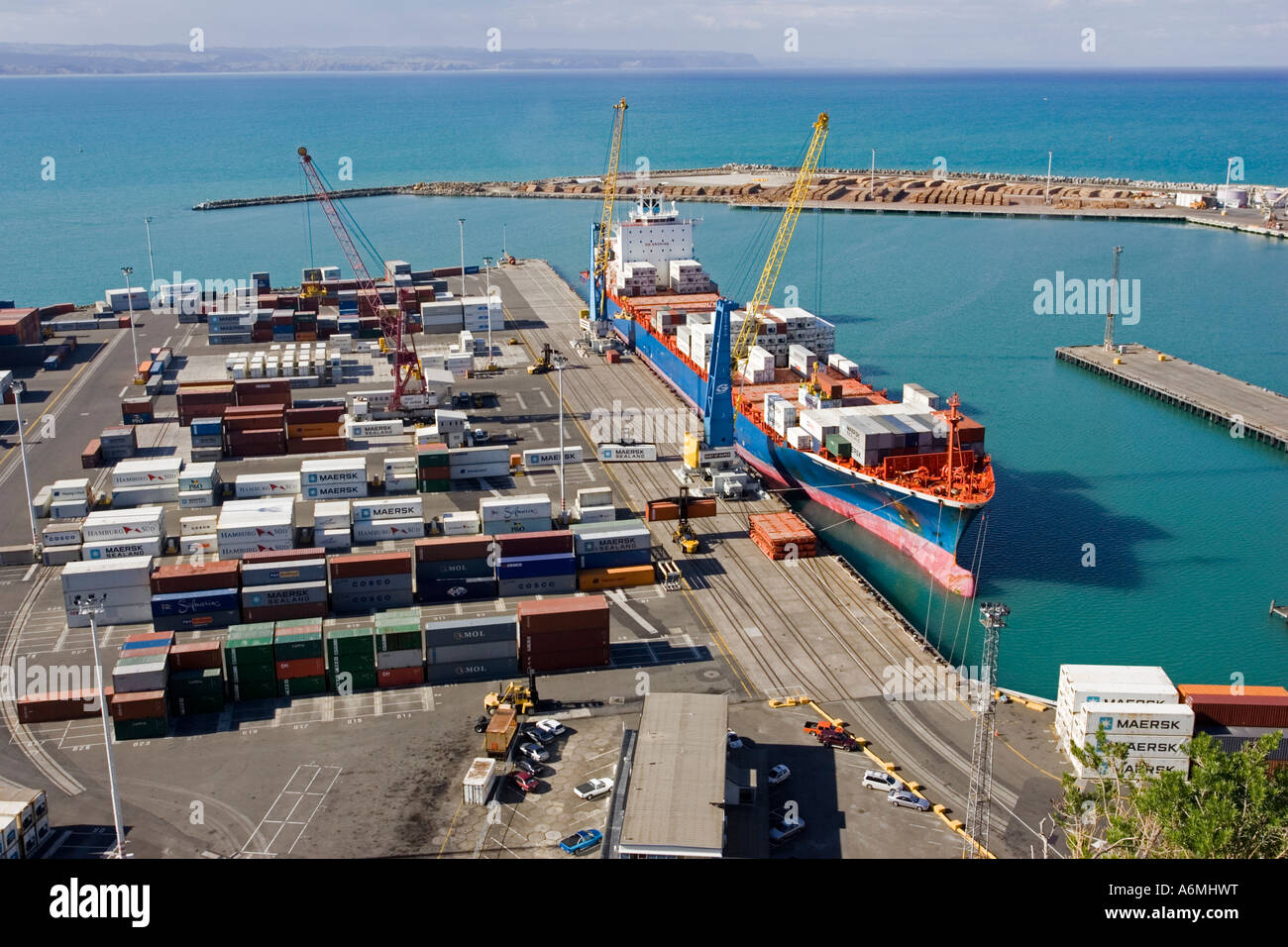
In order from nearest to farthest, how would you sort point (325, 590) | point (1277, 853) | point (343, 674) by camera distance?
point (1277, 853) → point (343, 674) → point (325, 590)

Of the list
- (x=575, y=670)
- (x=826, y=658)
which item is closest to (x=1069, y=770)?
(x=826, y=658)

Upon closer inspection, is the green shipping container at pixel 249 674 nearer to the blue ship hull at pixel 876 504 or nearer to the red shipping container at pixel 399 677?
the red shipping container at pixel 399 677

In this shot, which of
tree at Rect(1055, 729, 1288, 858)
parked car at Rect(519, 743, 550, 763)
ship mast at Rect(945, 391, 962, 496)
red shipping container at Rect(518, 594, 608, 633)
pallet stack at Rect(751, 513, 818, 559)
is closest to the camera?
tree at Rect(1055, 729, 1288, 858)

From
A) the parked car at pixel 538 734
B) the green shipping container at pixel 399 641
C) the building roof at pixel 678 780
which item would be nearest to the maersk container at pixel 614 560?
the green shipping container at pixel 399 641

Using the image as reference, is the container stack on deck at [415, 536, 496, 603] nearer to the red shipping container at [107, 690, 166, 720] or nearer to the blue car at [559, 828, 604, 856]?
the red shipping container at [107, 690, 166, 720]

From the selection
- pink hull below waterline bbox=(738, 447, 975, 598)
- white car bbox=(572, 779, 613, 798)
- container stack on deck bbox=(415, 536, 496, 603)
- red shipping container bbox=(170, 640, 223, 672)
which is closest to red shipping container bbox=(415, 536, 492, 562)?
container stack on deck bbox=(415, 536, 496, 603)

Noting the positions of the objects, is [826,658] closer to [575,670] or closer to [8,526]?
[575,670]
